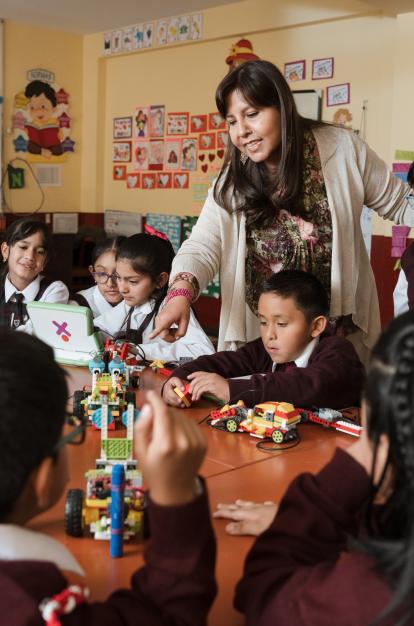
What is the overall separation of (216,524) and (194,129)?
202 inches

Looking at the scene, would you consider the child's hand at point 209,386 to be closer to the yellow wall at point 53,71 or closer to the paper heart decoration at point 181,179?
the paper heart decoration at point 181,179

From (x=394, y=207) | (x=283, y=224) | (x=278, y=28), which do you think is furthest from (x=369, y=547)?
(x=278, y=28)

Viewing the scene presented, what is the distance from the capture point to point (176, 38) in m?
6.01

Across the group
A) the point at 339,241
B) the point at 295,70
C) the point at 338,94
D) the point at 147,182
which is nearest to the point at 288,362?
the point at 339,241

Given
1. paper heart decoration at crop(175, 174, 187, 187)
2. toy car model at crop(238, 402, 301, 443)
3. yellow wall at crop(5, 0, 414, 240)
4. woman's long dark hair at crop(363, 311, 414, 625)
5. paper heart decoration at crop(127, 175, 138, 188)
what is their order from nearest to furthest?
1. woman's long dark hair at crop(363, 311, 414, 625)
2. toy car model at crop(238, 402, 301, 443)
3. yellow wall at crop(5, 0, 414, 240)
4. paper heart decoration at crop(175, 174, 187, 187)
5. paper heart decoration at crop(127, 175, 138, 188)

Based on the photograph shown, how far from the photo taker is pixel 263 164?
7.11 feet

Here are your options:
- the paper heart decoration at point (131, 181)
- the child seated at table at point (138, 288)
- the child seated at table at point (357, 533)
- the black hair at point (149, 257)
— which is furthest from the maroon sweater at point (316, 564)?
the paper heart decoration at point (131, 181)

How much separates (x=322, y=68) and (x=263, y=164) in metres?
3.20

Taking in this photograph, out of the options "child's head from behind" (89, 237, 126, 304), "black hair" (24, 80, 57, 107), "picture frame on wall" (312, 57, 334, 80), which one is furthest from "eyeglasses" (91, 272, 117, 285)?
"black hair" (24, 80, 57, 107)

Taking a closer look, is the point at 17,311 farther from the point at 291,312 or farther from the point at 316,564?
the point at 316,564

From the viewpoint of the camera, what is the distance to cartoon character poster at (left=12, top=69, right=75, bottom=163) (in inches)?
257

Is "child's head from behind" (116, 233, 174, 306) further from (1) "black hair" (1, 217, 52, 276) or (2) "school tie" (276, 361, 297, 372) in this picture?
(2) "school tie" (276, 361, 297, 372)

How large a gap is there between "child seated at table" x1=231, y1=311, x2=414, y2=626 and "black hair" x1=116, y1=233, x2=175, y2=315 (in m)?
1.98

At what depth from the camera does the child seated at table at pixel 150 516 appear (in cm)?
81
